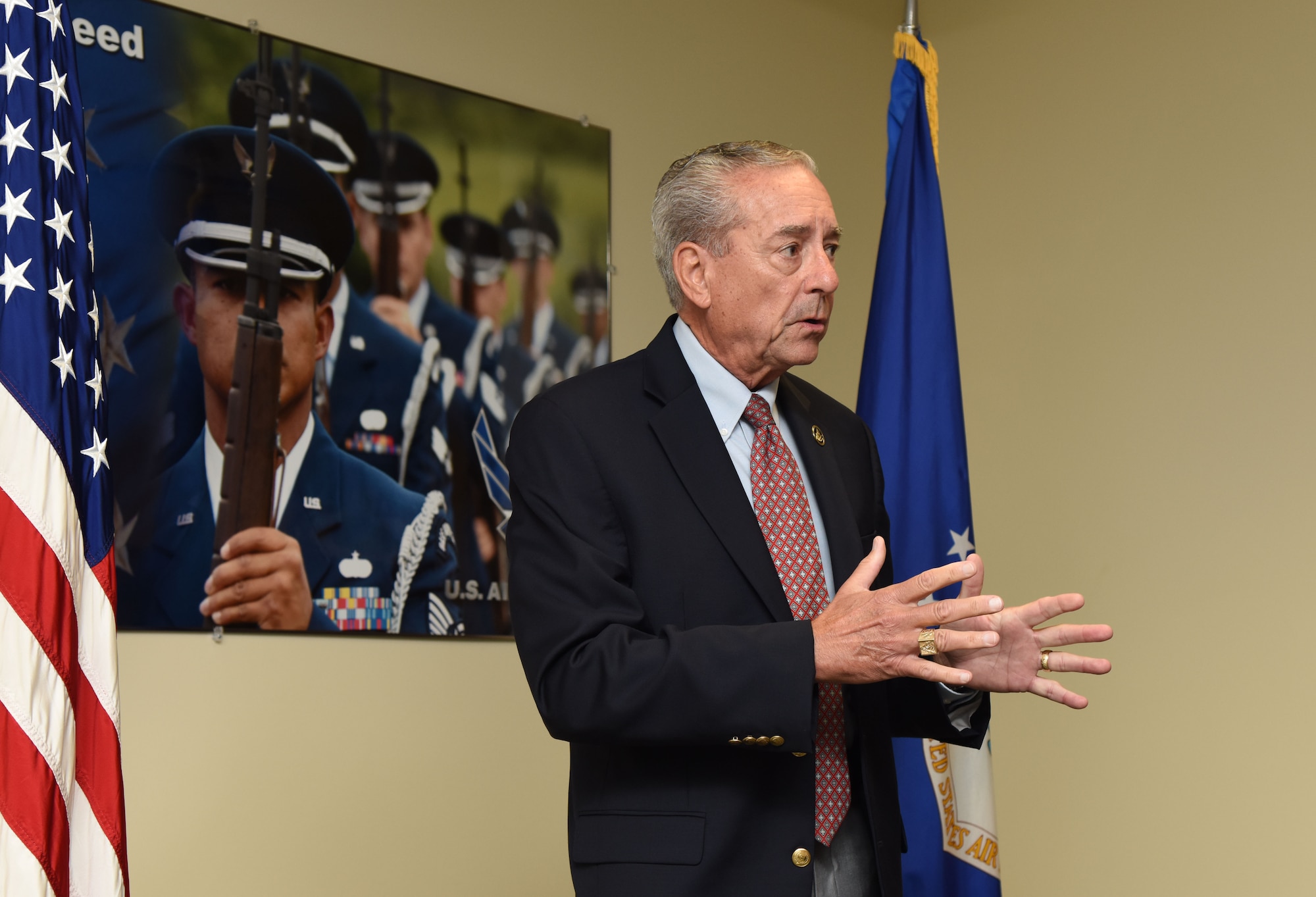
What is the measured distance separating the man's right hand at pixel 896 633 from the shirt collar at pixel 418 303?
1.98 metres

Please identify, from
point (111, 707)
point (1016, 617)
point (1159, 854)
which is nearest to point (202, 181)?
point (111, 707)

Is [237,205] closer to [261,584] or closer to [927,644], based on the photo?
[261,584]

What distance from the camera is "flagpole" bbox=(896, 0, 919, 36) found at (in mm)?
2932

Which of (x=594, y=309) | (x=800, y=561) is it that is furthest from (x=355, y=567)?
(x=800, y=561)

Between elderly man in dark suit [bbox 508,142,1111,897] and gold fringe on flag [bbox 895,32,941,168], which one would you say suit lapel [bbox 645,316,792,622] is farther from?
gold fringe on flag [bbox 895,32,941,168]

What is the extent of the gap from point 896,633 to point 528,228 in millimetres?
2281

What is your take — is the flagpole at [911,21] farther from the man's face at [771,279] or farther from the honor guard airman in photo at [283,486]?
the honor guard airman in photo at [283,486]

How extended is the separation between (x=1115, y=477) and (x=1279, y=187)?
0.90 meters

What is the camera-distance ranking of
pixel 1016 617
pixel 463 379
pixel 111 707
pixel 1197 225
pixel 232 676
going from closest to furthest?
pixel 1016 617, pixel 111 707, pixel 232 676, pixel 463 379, pixel 1197 225

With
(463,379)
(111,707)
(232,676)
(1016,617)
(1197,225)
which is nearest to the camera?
(1016,617)

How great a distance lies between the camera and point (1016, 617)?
1742 mm

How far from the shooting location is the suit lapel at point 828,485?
185 cm

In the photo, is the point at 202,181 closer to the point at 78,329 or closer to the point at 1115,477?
the point at 78,329

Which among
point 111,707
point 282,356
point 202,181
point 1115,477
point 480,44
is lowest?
point 111,707
